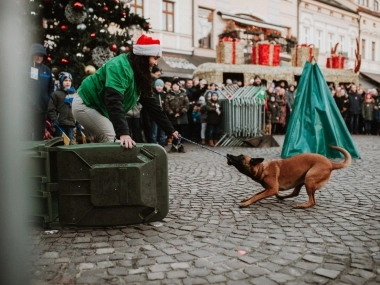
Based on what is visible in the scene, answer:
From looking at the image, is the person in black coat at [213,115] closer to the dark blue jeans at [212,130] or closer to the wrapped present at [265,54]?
the dark blue jeans at [212,130]

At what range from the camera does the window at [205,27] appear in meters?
26.5

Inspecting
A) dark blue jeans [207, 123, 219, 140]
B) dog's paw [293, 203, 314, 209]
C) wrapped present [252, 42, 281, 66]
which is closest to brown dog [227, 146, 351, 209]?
dog's paw [293, 203, 314, 209]

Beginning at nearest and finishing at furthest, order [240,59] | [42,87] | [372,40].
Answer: [42,87] → [240,59] → [372,40]

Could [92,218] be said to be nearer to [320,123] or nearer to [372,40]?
[320,123]

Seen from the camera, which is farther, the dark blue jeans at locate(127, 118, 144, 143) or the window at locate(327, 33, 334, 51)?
the window at locate(327, 33, 334, 51)

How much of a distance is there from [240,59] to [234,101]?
27.7 feet

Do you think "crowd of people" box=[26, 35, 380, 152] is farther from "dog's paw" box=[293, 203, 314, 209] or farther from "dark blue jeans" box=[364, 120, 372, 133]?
"dog's paw" box=[293, 203, 314, 209]

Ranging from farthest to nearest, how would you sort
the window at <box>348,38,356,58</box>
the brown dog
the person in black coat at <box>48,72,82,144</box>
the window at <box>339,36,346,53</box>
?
the window at <box>348,38,356,58</box>, the window at <box>339,36,346,53</box>, the person in black coat at <box>48,72,82,144</box>, the brown dog

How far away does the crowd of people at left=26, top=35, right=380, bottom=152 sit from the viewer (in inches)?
168

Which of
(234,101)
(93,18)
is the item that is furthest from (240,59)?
(93,18)

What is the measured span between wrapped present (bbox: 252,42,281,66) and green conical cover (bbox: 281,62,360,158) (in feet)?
40.6

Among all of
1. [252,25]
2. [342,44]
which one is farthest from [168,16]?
[342,44]

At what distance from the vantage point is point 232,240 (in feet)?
12.8

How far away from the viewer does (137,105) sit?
34.0 feet
